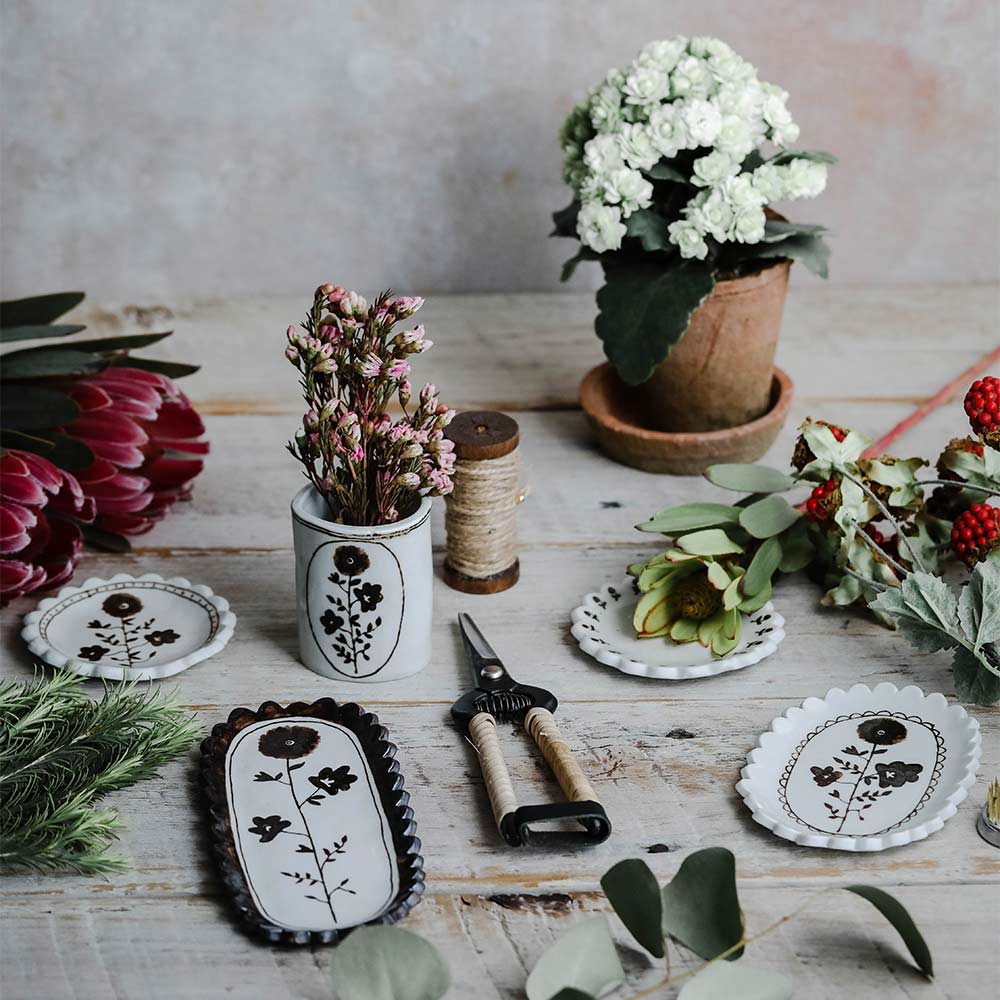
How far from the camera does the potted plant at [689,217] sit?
115 centimetres

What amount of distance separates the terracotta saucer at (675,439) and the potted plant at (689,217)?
0.13 feet

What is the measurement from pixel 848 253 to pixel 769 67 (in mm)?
290

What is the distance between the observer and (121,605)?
1.03m

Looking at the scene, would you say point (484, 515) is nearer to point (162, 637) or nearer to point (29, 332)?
point (162, 637)

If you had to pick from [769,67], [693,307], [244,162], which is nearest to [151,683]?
[693,307]

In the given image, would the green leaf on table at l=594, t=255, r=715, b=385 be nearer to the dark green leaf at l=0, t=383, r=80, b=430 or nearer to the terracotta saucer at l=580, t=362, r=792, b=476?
the terracotta saucer at l=580, t=362, r=792, b=476

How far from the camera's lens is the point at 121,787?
0.82 m

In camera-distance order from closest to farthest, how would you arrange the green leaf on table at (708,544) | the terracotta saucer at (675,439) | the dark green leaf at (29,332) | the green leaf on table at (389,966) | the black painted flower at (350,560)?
the green leaf on table at (389,966) < the black painted flower at (350,560) < the green leaf on table at (708,544) < the dark green leaf at (29,332) < the terracotta saucer at (675,439)

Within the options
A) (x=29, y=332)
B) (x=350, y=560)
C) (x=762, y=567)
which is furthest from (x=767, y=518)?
(x=29, y=332)

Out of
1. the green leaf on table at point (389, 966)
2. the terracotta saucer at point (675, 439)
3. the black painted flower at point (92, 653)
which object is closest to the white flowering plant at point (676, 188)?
the terracotta saucer at point (675, 439)

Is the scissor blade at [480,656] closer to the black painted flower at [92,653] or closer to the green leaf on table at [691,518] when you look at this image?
the green leaf on table at [691,518]

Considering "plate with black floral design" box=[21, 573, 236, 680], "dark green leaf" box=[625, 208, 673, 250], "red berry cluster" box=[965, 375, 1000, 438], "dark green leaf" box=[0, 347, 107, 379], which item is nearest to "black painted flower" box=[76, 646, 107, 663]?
"plate with black floral design" box=[21, 573, 236, 680]

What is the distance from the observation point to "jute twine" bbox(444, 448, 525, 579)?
101cm

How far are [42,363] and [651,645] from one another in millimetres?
585
